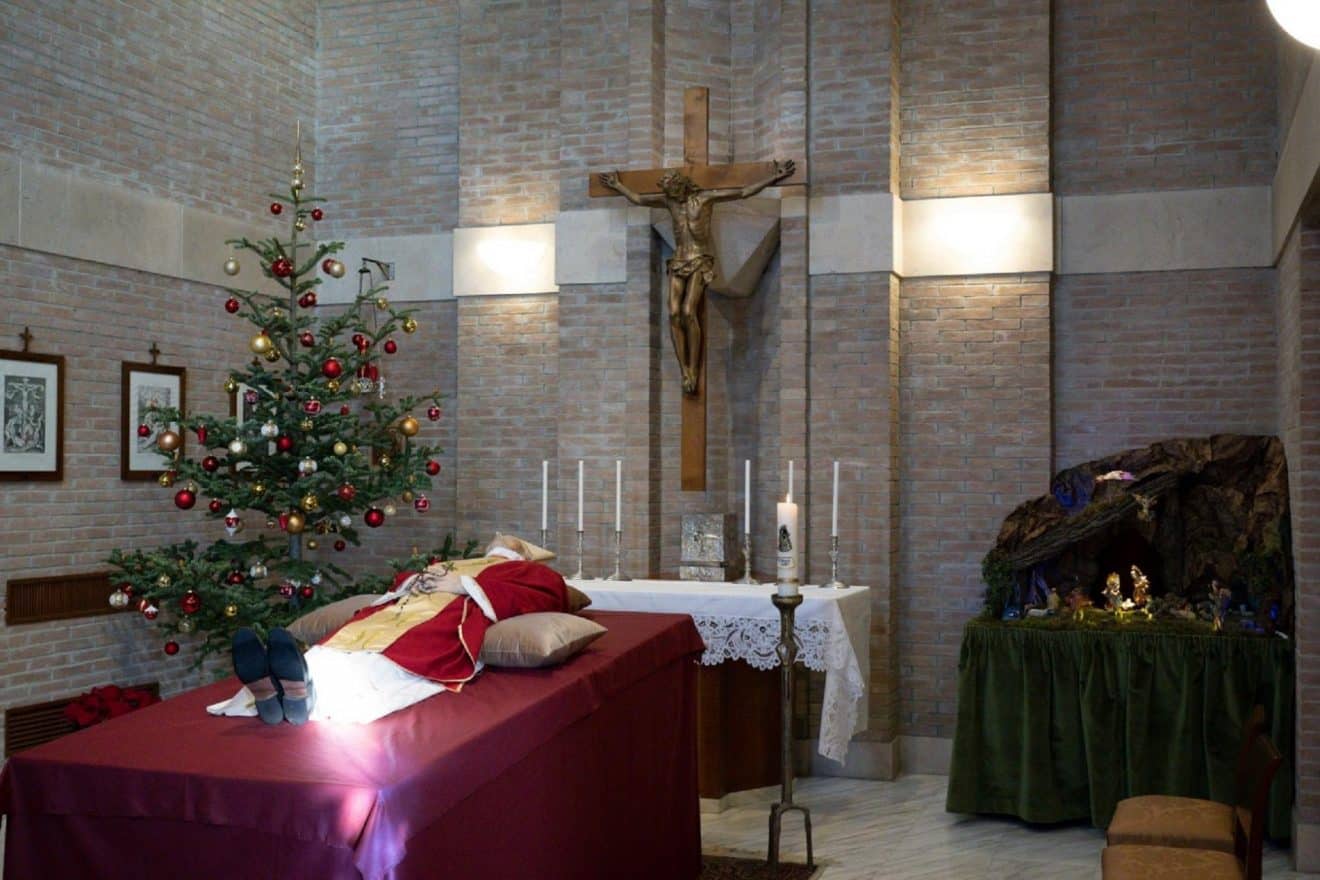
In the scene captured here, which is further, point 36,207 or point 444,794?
point 36,207

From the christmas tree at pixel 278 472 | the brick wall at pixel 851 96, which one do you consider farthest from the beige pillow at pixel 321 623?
the brick wall at pixel 851 96

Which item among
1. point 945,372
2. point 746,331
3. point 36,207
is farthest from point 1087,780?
point 36,207

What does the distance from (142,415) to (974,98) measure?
5243 mm

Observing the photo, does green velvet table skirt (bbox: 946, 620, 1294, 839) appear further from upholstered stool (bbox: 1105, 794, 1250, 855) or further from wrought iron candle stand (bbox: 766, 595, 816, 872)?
upholstered stool (bbox: 1105, 794, 1250, 855)

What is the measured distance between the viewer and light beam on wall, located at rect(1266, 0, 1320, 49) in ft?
9.35

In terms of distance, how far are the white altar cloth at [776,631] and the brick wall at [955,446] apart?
1.09m

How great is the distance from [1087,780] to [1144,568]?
1.31 metres

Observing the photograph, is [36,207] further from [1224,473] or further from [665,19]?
[1224,473]

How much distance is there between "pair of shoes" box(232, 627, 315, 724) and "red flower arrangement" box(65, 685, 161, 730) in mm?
3694

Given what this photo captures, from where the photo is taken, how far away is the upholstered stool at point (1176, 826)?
14.3ft

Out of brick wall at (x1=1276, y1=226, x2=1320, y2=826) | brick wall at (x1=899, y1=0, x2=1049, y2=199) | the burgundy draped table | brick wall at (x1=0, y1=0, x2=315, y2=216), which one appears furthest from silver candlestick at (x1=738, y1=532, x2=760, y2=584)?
brick wall at (x1=0, y1=0, x2=315, y2=216)

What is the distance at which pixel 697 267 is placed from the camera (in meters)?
7.49

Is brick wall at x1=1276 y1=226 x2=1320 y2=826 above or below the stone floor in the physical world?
above

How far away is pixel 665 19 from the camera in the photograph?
8.02 metres
